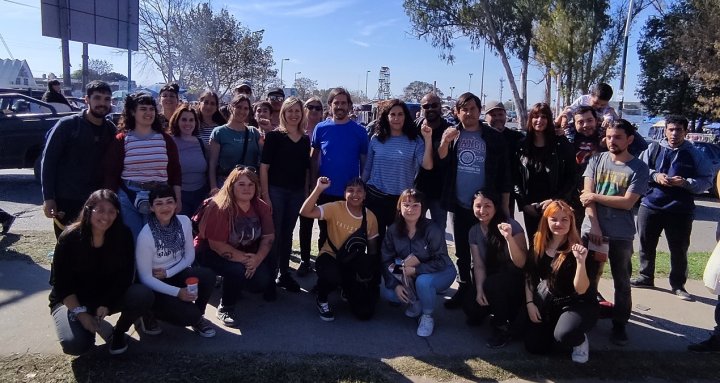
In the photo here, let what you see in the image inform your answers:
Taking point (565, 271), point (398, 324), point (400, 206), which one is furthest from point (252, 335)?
point (565, 271)

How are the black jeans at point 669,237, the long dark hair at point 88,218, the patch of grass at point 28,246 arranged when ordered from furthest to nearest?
the patch of grass at point 28,246 < the black jeans at point 669,237 < the long dark hair at point 88,218

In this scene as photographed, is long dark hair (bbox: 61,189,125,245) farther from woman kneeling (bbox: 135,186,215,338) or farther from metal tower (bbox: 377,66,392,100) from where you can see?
metal tower (bbox: 377,66,392,100)

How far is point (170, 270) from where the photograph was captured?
11.7 ft

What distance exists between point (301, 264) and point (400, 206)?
59.5 inches

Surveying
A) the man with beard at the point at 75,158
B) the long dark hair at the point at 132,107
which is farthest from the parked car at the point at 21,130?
the long dark hair at the point at 132,107

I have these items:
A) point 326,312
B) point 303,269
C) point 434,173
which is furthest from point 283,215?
point 434,173

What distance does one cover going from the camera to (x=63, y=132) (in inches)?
153

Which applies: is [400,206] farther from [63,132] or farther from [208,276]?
[63,132]

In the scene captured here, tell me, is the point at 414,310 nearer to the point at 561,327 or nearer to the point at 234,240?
the point at 561,327

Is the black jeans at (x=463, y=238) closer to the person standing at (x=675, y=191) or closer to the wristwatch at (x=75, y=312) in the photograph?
the person standing at (x=675, y=191)

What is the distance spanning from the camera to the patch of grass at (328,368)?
10.1ft

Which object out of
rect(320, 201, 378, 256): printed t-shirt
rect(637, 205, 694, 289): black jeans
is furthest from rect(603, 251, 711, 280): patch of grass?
rect(320, 201, 378, 256): printed t-shirt

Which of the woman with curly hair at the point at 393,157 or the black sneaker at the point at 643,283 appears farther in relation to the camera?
the black sneaker at the point at 643,283

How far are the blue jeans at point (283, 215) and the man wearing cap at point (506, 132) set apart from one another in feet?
6.07
